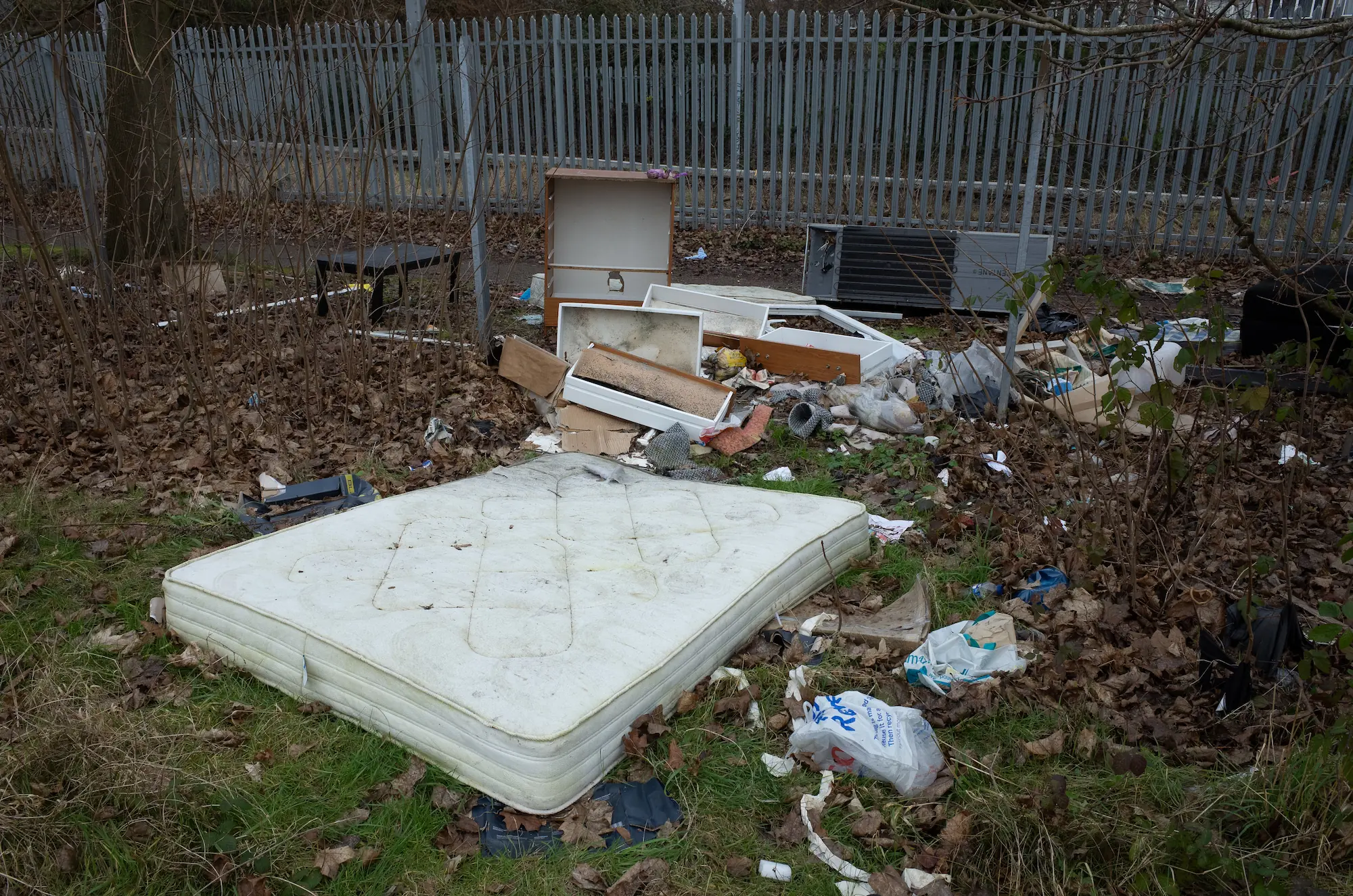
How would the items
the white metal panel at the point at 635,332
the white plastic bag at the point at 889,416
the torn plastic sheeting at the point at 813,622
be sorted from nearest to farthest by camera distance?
1. the torn plastic sheeting at the point at 813,622
2. the white plastic bag at the point at 889,416
3. the white metal panel at the point at 635,332

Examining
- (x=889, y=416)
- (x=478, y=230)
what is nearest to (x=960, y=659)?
(x=889, y=416)

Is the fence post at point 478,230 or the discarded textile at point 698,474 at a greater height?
the fence post at point 478,230

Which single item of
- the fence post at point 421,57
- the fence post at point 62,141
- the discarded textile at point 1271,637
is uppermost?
the fence post at point 421,57

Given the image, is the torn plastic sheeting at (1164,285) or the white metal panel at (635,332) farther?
the torn plastic sheeting at (1164,285)

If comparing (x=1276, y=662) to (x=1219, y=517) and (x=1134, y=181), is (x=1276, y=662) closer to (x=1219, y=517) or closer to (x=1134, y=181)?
(x=1219, y=517)

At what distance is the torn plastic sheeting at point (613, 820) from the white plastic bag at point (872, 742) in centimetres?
45

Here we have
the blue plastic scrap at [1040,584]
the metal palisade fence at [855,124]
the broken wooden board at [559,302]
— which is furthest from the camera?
the metal palisade fence at [855,124]

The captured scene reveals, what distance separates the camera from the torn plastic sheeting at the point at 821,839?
2387mm

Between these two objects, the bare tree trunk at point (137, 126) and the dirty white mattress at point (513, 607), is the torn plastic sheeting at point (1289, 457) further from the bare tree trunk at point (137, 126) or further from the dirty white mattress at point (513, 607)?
the bare tree trunk at point (137, 126)

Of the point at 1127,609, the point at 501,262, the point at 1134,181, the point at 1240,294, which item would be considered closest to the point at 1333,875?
the point at 1127,609

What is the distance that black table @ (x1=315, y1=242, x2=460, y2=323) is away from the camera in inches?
241

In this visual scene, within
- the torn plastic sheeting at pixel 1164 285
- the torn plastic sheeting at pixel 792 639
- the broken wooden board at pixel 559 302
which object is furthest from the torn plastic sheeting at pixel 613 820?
the torn plastic sheeting at pixel 1164 285

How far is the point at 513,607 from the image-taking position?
2.99 m

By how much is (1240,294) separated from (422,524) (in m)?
7.94
